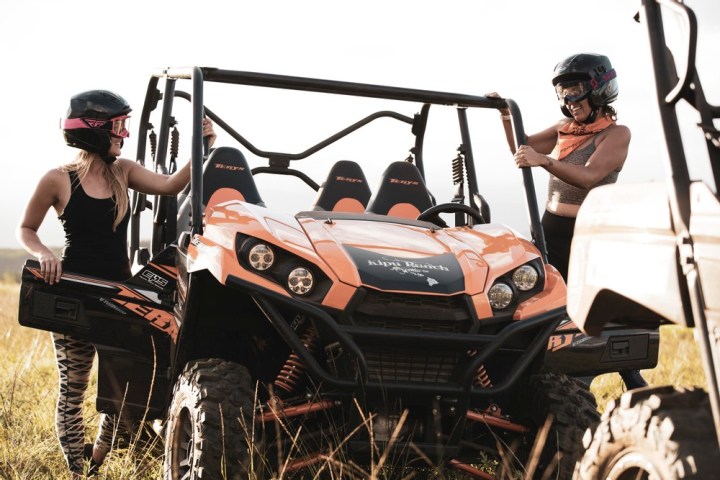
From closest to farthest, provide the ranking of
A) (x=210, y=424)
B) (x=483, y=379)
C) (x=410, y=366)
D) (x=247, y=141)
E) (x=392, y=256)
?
(x=210, y=424)
(x=410, y=366)
(x=392, y=256)
(x=483, y=379)
(x=247, y=141)

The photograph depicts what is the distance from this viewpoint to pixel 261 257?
3820 mm

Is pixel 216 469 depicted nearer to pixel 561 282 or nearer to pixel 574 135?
pixel 561 282

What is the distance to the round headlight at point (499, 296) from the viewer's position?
13.0 feet

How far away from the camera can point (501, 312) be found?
13.0ft

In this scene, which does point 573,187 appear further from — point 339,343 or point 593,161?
point 339,343

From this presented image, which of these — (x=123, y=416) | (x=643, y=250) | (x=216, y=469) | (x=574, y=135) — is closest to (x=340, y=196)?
(x=574, y=135)

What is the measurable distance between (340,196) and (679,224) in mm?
3491

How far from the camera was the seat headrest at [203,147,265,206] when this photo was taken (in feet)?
17.4

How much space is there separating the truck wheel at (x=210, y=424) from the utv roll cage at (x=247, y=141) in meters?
0.64

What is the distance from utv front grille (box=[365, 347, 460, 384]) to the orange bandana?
1990 millimetres

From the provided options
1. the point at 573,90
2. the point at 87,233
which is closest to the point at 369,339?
the point at 87,233

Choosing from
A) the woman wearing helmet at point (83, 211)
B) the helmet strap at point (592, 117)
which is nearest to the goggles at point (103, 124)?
the woman wearing helmet at point (83, 211)

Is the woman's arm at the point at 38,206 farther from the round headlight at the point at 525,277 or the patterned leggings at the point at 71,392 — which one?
the round headlight at the point at 525,277

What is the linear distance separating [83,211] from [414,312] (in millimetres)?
1672
